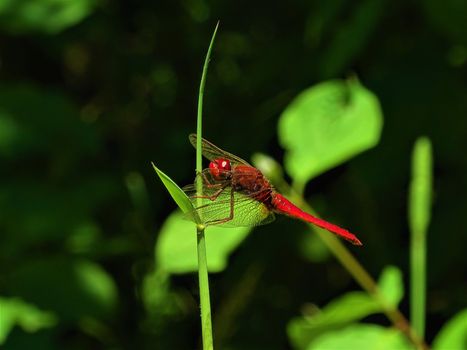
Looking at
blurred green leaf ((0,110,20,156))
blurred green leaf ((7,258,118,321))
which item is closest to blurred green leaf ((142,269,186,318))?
blurred green leaf ((7,258,118,321))

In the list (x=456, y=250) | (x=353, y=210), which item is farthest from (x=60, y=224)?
(x=456, y=250)

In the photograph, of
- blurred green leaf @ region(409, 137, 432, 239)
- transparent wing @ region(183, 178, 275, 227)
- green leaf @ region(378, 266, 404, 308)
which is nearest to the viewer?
transparent wing @ region(183, 178, 275, 227)

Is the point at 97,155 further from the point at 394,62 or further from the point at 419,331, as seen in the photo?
the point at 419,331

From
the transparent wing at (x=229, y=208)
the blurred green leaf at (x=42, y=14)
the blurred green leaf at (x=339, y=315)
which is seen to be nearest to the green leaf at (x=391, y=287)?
the blurred green leaf at (x=339, y=315)

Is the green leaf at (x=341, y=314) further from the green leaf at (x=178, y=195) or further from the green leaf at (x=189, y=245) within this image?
the green leaf at (x=178, y=195)

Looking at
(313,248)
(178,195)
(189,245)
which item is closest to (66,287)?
(189,245)

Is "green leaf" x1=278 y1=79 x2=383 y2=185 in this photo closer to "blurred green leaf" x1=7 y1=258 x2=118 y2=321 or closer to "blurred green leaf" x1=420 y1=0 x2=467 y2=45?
"blurred green leaf" x1=420 y1=0 x2=467 y2=45

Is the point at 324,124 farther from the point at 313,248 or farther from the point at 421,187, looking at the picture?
the point at 313,248
